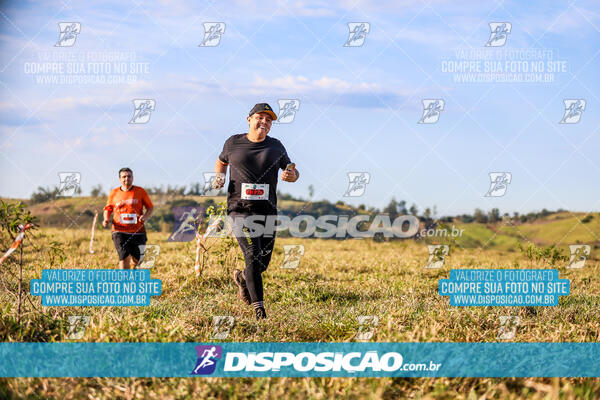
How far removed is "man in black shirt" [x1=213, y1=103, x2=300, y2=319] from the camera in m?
6.48

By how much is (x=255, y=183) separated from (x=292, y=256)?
14.9 feet

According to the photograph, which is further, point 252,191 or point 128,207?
point 128,207

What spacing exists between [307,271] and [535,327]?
14.8 feet

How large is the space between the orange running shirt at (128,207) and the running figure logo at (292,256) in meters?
2.66

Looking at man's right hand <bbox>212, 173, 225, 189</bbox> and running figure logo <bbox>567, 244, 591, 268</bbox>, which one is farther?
running figure logo <bbox>567, 244, 591, 268</bbox>

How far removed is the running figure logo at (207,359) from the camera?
4598 millimetres

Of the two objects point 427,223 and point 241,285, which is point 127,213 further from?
point 427,223

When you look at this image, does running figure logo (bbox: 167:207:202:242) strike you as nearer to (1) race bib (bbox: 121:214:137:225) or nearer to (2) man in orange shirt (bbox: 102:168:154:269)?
(2) man in orange shirt (bbox: 102:168:154:269)

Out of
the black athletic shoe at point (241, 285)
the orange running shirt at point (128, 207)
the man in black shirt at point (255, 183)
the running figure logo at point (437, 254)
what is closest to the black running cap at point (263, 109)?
the man in black shirt at point (255, 183)

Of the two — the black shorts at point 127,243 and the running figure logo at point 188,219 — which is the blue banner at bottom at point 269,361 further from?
the running figure logo at point 188,219

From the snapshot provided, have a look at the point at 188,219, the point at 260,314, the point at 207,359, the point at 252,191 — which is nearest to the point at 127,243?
the point at 188,219

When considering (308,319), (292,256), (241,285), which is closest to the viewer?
(308,319)

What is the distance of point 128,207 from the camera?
8719 mm

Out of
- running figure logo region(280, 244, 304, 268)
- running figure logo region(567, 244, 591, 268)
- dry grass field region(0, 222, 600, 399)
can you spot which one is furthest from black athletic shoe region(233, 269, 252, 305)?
running figure logo region(567, 244, 591, 268)
